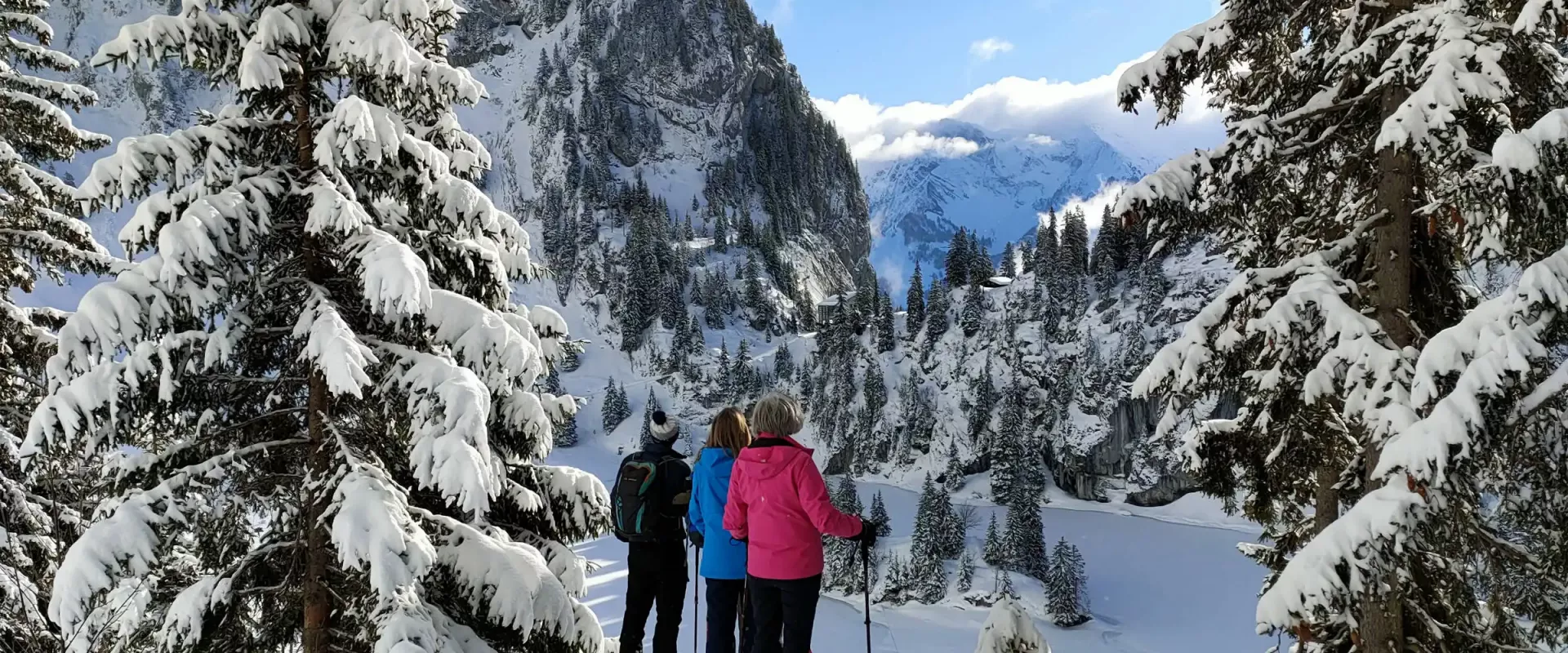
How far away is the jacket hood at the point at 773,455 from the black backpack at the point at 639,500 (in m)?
1.31

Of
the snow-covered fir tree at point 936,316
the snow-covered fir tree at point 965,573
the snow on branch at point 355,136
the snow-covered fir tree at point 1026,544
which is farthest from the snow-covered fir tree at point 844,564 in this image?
the snow on branch at point 355,136

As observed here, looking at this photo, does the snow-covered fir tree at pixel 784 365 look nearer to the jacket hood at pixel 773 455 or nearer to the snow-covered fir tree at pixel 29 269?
the snow-covered fir tree at pixel 29 269

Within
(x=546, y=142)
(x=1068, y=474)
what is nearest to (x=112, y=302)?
Result: (x=1068, y=474)

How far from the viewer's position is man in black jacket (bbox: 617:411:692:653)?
552 cm

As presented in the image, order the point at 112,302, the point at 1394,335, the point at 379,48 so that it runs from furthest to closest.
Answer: the point at 1394,335
the point at 379,48
the point at 112,302

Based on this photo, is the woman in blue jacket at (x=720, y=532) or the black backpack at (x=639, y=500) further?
the black backpack at (x=639, y=500)

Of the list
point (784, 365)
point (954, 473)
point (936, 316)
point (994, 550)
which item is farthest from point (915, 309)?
point (994, 550)

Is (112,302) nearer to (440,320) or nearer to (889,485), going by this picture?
(440,320)

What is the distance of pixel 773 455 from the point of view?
4.37 meters

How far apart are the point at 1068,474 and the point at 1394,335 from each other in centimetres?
6586

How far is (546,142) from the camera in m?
120

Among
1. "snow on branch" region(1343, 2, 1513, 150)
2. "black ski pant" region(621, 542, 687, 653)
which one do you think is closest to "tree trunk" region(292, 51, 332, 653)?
"black ski pant" region(621, 542, 687, 653)

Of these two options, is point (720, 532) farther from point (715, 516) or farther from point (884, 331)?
point (884, 331)

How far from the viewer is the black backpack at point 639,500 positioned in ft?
17.9
